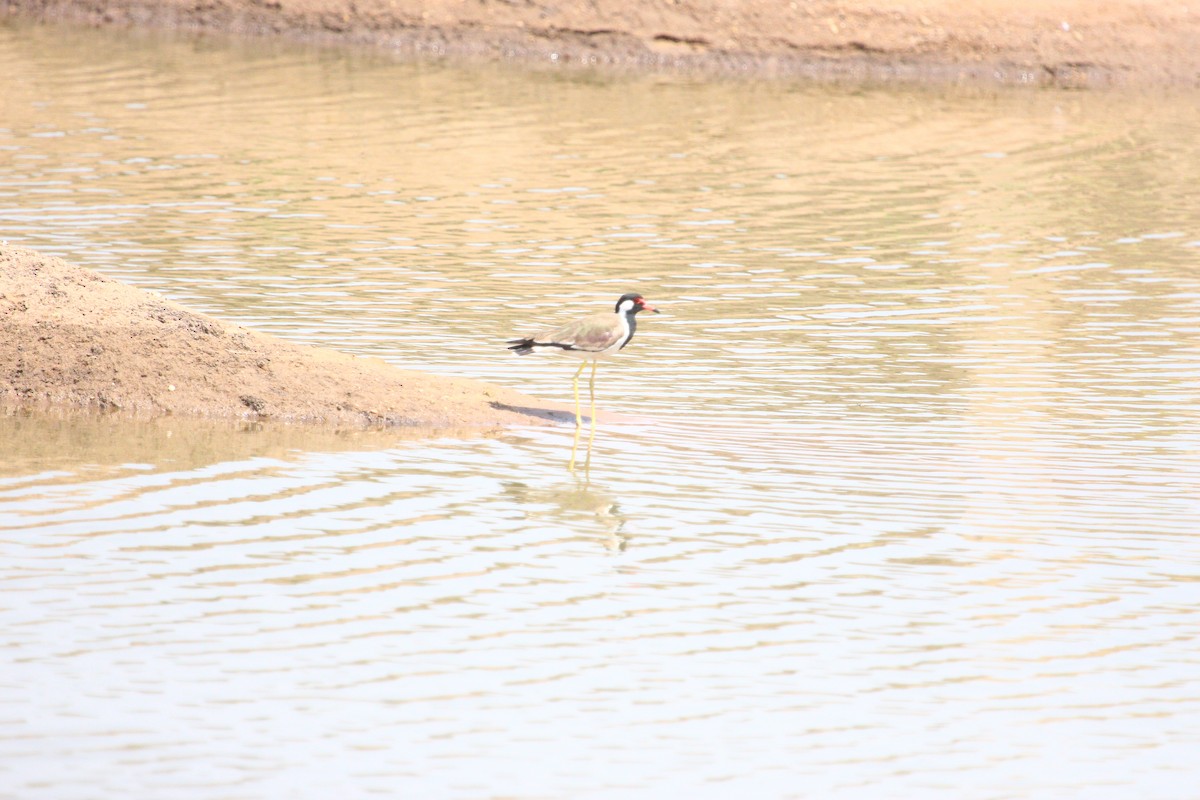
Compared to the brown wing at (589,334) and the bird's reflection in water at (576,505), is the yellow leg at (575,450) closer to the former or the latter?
the bird's reflection in water at (576,505)

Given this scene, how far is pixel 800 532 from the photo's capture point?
8867 mm

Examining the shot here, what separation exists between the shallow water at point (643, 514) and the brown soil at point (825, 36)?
1087 centimetres

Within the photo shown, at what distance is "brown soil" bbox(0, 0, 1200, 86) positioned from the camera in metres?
30.9

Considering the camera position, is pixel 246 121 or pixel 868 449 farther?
pixel 246 121

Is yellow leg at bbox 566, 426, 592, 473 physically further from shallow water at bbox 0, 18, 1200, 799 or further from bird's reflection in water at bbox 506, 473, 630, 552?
bird's reflection in water at bbox 506, 473, 630, 552

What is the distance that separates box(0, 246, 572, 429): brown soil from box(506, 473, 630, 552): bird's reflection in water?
4.65ft

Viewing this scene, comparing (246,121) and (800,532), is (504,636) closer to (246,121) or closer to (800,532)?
(800,532)

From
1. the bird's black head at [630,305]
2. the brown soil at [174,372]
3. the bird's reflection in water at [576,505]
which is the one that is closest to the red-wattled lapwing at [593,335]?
the bird's black head at [630,305]

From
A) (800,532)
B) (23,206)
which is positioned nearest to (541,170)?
(23,206)

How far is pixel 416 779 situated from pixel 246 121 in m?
18.2

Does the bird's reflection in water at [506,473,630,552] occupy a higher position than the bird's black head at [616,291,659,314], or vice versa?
the bird's black head at [616,291,659,314]

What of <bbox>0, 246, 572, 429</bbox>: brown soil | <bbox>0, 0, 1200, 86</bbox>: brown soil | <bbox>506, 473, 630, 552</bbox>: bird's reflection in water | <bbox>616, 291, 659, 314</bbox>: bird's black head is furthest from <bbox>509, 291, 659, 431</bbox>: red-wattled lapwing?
<bbox>0, 0, 1200, 86</bbox>: brown soil

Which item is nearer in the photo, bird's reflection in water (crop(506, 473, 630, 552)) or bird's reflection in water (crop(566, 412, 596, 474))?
bird's reflection in water (crop(506, 473, 630, 552))

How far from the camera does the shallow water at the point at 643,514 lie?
635cm
